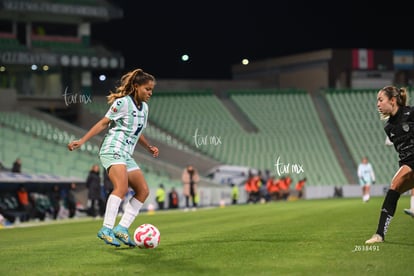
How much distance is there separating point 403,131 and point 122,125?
3.79 metres

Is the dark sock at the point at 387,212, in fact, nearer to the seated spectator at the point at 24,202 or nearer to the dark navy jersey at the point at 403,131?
the dark navy jersey at the point at 403,131

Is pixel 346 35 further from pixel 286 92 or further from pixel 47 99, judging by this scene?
pixel 47 99

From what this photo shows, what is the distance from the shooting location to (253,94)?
207 ft

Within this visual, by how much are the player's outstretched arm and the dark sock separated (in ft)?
12.9

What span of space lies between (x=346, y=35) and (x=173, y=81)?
15284 millimetres

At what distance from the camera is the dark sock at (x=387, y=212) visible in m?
12.0

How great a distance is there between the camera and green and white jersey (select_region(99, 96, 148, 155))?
11867 mm

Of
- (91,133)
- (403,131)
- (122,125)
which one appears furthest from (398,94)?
(91,133)

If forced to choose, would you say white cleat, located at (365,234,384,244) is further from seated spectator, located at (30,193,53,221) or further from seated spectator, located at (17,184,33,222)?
seated spectator, located at (30,193,53,221)

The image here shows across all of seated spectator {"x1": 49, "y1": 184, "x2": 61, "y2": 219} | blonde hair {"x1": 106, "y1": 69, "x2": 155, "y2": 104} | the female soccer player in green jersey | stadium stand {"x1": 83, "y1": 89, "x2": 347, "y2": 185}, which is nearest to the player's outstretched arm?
the female soccer player in green jersey

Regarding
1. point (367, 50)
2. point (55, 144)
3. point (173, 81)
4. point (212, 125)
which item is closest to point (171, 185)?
point (55, 144)

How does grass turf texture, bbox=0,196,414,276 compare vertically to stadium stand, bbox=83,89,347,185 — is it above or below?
below

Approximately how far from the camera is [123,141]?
39.2 ft

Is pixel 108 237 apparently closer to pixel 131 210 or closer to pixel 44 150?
pixel 131 210
